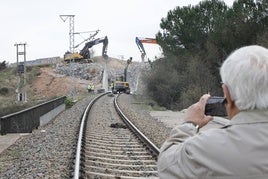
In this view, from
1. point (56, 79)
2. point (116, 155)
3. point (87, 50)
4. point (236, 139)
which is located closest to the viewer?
point (236, 139)

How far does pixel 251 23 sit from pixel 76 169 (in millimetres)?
27099

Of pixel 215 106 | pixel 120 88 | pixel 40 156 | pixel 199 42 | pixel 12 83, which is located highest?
pixel 199 42

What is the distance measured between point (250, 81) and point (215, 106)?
0.50 meters

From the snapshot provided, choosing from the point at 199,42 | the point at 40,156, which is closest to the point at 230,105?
the point at 40,156

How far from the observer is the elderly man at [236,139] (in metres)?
2.47

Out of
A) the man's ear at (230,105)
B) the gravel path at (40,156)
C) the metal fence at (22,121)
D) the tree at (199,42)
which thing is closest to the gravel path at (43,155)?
the gravel path at (40,156)

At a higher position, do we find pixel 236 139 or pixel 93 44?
pixel 93 44

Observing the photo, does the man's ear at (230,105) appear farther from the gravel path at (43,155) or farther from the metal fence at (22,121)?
the metal fence at (22,121)

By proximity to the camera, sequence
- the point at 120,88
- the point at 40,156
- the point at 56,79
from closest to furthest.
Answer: the point at 40,156 < the point at 120,88 < the point at 56,79

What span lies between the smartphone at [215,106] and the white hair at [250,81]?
1.21ft

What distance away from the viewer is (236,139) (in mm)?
2523

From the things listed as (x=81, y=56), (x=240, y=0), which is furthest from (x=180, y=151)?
(x=81, y=56)

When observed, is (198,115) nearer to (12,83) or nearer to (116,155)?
(116,155)

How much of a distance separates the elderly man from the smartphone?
0.27 meters
